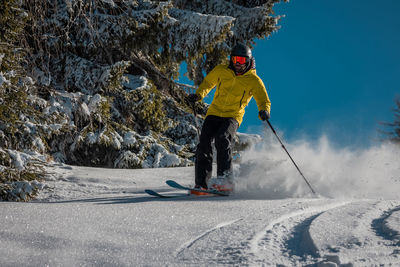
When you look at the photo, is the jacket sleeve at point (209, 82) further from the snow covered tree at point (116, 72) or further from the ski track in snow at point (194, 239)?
the ski track in snow at point (194, 239)

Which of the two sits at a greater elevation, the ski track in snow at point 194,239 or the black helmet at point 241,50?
the black helmet at point 241,50

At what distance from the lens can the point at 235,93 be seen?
4.88m

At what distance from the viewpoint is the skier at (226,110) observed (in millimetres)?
4617

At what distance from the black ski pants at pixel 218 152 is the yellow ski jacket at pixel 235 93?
20 centimetres

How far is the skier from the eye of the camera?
4617 millimetres

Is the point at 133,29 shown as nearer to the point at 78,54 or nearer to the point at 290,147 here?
the point at 78,54

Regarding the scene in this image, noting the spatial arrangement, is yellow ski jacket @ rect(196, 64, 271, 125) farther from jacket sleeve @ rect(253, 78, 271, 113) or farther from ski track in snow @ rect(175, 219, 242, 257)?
ski track in snow @ rect(175, 219, 242, 257)

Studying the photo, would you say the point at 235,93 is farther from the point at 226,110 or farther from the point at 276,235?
the point at 276,235

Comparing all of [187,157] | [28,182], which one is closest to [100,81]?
[187,157]

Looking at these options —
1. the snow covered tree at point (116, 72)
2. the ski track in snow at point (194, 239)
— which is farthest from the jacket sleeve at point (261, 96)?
the snow covered tree at point (116, 72)

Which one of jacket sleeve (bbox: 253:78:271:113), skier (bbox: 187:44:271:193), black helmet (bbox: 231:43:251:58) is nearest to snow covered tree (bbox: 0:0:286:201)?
skier (bbox: 187:44:271:193)

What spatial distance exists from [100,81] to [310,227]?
6.77m

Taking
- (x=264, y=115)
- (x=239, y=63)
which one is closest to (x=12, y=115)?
(x=239, y=63)

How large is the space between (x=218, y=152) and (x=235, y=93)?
35.3 inches
